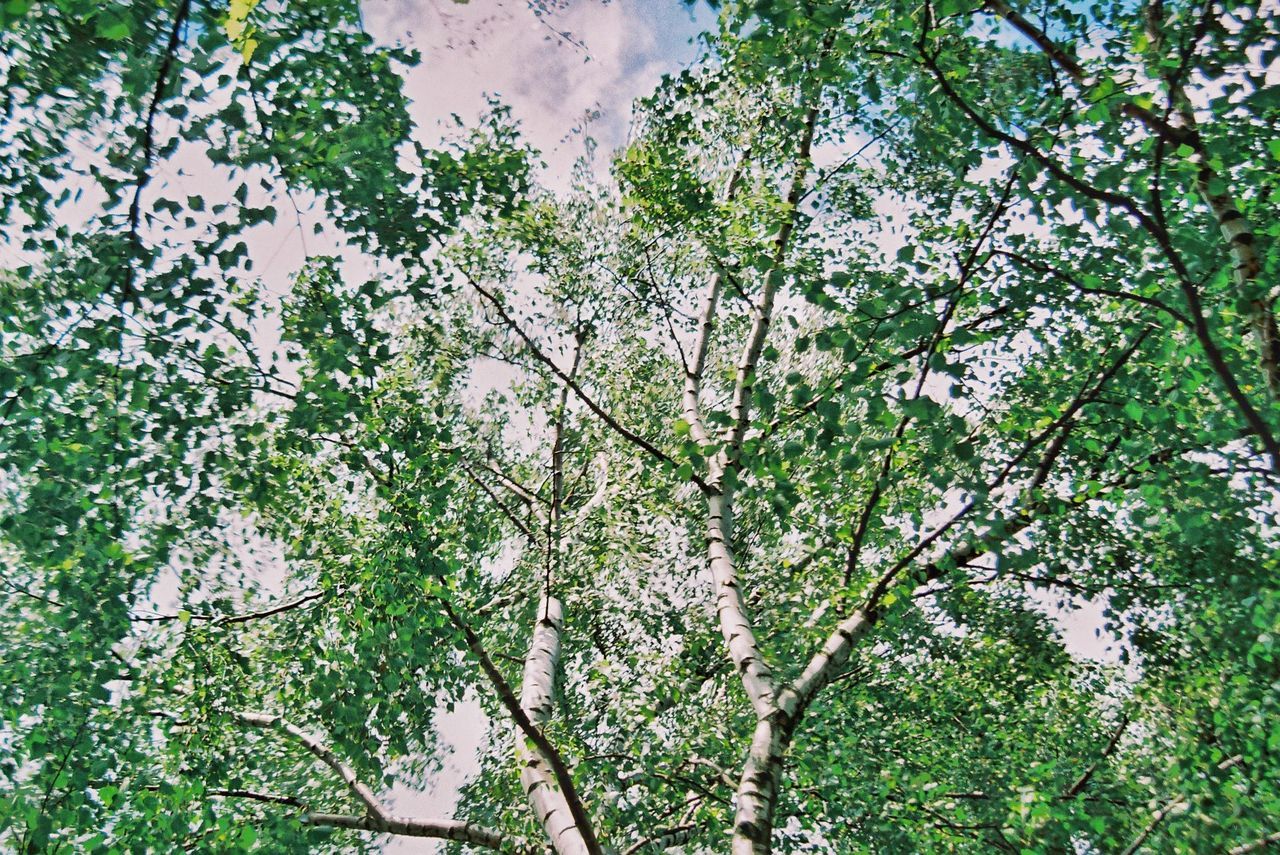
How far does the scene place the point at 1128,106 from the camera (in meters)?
3.99

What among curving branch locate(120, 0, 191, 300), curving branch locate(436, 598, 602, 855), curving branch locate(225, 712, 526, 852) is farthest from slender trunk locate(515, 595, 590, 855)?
curving branch locate(120, 0, 191, 300)

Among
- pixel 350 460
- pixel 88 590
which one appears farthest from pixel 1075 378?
pixel 88 590

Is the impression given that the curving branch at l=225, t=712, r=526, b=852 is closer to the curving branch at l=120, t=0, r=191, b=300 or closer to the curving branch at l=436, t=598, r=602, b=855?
the curving branch at l=436, t=598, r=602, b=855

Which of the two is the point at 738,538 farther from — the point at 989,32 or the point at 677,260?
the point at 989,32

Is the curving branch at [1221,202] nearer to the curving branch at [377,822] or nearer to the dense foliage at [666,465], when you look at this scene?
the dense foliage at [666,465]

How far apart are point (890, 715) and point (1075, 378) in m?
4.72

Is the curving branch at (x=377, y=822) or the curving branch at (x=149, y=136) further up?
the curving branch at (x=149, y=136)

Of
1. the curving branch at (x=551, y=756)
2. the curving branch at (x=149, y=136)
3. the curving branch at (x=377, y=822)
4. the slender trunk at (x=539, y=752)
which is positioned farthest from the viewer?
the curving branch at (x=377, y=822)

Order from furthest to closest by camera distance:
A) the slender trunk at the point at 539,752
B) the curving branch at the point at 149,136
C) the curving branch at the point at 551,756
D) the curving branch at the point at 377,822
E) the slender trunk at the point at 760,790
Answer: the curving branch at the point at 377,822 < the slender trunk at the point at 539,752 < the curving branch at the point at 551,756 < the slender trunk at the point at 760,790 < the curving branch at the point at 149,136

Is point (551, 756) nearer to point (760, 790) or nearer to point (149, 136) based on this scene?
point (760, 790)

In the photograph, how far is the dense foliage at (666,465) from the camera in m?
4.28

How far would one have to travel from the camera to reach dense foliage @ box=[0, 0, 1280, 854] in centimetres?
428

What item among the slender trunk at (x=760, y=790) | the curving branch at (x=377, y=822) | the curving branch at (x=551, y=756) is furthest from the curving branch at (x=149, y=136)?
the slender trunk at (x=760, y=790)

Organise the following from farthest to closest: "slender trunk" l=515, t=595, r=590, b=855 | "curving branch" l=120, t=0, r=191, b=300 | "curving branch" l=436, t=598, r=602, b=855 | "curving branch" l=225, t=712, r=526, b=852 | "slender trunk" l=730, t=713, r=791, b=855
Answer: "curving branch" l=225, t=712, r=526, b=852 < "slender trunk" l=515, t=595, r=590, b=855 < "curving branch" l=436, t=598, r=602, b=855 < "slender trunk" l=730, t=713, r=791, b=855 < "curving branch" l=120, t=0, r=191, b=300
